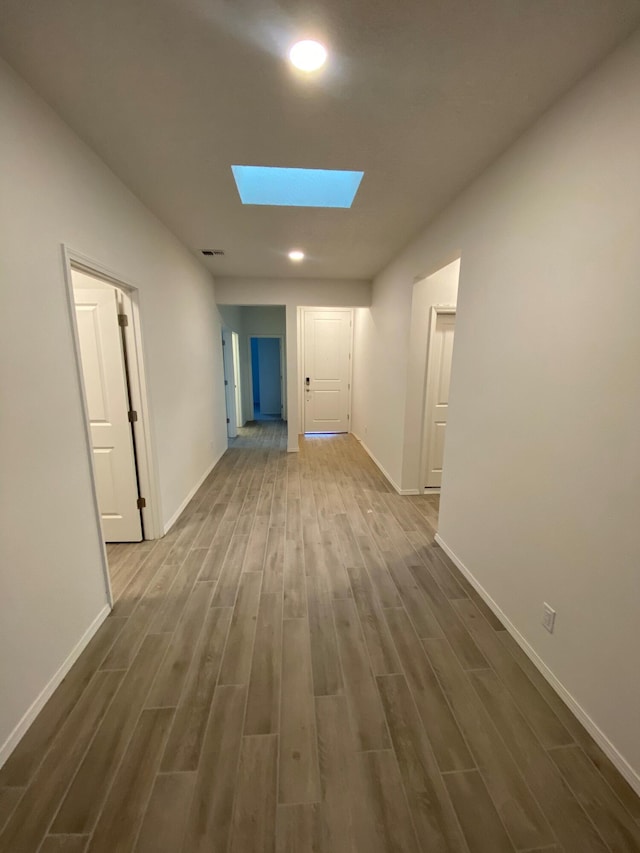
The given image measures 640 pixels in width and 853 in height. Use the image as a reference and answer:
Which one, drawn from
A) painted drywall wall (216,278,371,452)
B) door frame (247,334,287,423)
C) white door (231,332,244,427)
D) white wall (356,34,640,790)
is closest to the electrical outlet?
white wall (356,34,640,790)

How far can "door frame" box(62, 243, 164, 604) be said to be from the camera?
5.73ft

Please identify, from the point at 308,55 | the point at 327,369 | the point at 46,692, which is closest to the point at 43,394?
the point at 46,692

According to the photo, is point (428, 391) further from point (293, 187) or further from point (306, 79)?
point (306, 79)

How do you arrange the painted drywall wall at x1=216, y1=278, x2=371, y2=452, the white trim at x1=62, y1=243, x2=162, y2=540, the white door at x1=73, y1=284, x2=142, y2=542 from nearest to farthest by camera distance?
the white trim at x1=62, y1=243, x2=162, y2=540 < the white door at x1=73, y1=284, x2=142, y2=542 < the painted drywall wall at x1=216, y1=278, x2=371, y2=452

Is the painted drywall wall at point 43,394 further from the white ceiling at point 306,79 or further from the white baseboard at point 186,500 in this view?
the white baseboard at point 186,500

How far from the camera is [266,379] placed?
8492mm

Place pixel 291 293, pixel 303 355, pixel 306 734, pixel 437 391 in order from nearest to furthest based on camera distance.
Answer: pixel 306 734 → pixel 437 391 → pixel 291 293 → pixel 303 355

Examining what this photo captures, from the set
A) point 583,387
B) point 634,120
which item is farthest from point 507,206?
point 583,387

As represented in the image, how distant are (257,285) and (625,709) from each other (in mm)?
5019

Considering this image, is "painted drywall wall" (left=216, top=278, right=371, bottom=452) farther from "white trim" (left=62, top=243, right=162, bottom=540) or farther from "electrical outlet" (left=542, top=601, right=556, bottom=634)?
"electrical outlet" (left=542, top=601, right=556, bottom=634)

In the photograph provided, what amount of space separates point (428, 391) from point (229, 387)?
381 cm

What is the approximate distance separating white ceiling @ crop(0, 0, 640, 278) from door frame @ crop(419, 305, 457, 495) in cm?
129

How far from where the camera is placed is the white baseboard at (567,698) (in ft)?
3.92

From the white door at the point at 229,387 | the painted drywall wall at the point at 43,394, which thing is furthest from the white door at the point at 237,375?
the painted drywall wall at the point at 43,394
